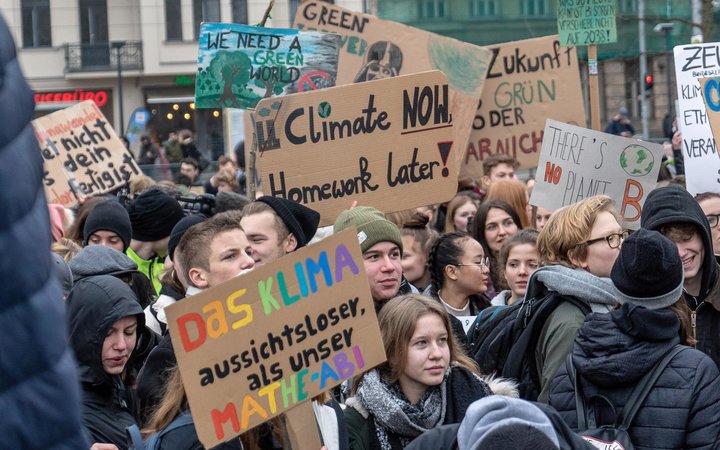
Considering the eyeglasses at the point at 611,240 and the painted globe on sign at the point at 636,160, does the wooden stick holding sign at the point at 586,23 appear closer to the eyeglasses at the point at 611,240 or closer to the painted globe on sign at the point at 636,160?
the painted globe on sign at the point at 636,160

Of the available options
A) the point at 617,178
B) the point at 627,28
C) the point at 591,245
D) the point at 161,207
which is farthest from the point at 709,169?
the point at 627,28

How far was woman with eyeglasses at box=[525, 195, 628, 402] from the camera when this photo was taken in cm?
414

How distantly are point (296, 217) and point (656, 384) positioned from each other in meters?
2.07

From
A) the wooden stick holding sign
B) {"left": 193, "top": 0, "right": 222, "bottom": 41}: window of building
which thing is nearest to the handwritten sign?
the wooden stick holding sign

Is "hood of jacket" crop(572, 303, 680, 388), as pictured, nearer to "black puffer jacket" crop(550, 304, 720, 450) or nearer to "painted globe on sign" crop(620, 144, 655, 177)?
"black puffer jacket" crop(550, 304, 720, 450)

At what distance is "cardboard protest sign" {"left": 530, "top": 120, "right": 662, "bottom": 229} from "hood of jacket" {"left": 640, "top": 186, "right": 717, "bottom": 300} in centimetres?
182

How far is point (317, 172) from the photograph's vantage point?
242 inches

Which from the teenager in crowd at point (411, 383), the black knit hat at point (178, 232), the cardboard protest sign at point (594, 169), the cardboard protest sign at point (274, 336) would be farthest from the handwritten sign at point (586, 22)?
the cardboard protest sign at point (274, 336)

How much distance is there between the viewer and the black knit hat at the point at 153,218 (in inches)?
274

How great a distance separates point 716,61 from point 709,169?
3.56ft

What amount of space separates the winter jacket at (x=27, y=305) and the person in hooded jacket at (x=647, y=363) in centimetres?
236

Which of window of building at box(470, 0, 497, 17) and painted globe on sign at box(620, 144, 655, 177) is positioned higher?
window of building at box(470, 0, 497, 17)

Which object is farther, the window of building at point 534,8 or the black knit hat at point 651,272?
the window of building at point 534,8

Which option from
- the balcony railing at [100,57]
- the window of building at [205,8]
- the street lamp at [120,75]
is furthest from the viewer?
the balcony railing at [100,57]
